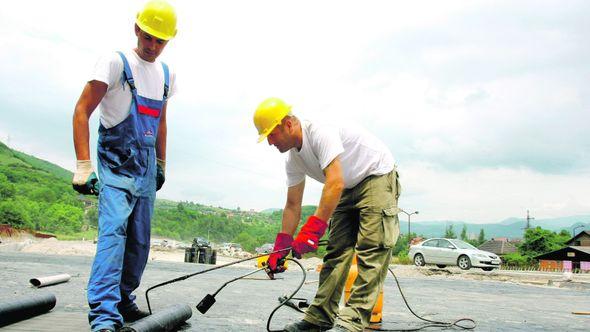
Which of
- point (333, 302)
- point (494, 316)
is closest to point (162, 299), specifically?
point (333, 302)

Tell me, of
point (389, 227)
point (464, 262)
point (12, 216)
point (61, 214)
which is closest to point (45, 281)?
point (389, 227)

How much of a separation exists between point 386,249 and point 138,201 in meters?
1.61

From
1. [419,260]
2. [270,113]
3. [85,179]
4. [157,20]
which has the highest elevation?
[157,20]

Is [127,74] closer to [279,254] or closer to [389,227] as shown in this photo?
[279,254]

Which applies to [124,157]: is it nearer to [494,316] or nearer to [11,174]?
[494,316]

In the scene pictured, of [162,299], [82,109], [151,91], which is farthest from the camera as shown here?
[162,299]

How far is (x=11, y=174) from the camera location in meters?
112

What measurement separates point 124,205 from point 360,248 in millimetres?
1503

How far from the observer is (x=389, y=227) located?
344cm

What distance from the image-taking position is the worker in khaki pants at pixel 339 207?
316 centimetres

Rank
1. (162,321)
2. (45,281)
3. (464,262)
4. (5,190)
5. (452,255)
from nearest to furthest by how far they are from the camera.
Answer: (162,321), (45,281), (464,262), (452,255), (5,190)

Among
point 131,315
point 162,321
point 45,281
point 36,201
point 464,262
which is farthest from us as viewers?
point 36,201

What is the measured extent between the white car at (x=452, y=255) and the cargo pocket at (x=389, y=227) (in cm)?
1708

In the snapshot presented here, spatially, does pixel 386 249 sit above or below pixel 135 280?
above
